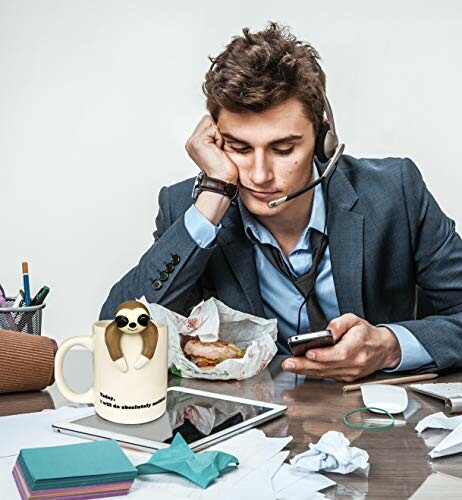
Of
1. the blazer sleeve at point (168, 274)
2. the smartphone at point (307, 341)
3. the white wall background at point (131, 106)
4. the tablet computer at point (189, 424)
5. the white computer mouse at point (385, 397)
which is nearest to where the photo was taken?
the tablet computer at point (189, 424)

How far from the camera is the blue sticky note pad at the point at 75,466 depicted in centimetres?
71

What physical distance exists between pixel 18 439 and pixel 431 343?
716 millimetres

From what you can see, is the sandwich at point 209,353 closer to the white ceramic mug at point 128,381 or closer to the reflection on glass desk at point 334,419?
the reflection on glass desk at point 334,419

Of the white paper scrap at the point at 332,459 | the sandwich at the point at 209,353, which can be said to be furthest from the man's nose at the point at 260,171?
the white paper scrap at the point at 332,459

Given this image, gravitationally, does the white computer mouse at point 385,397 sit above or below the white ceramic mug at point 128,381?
below

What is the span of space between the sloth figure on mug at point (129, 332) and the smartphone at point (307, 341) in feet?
1.08

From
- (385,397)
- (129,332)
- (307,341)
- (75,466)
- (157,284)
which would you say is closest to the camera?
(75,466)

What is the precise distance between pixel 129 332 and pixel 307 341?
37 cm

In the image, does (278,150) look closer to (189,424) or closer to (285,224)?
(285,224)

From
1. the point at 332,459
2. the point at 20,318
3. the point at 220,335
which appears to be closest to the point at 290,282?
the point at 220,335

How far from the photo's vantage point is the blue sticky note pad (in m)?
0.71

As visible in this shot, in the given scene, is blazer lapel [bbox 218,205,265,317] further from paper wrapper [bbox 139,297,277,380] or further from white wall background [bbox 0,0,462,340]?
white wall background [bbox 0,0,462,340]

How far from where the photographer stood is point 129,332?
0.91m

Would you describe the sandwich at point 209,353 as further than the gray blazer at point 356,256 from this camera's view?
No
